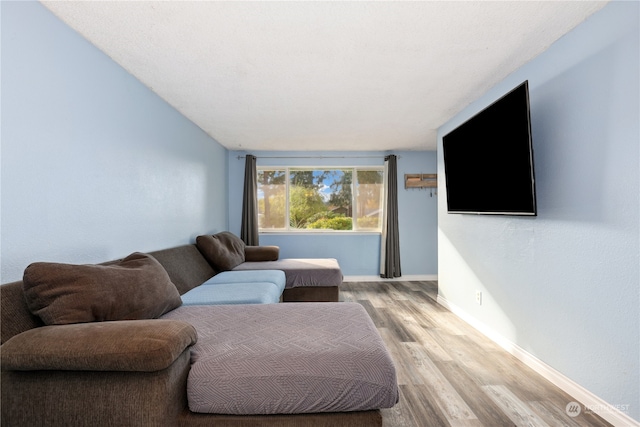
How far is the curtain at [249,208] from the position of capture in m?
5.25

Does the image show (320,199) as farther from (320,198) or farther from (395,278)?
(395,278)

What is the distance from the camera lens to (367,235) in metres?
5.49

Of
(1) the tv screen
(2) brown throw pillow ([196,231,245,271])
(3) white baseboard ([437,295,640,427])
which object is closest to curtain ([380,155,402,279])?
(1) the tv screen

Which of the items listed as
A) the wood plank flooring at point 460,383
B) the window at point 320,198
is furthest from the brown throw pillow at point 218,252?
the wood plank flooring at point 460,383

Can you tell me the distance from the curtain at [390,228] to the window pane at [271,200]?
5.81 feet

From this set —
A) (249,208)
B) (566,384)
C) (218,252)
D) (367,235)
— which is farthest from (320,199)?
(566,384)

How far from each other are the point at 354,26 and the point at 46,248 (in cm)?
213

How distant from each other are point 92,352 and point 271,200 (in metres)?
4.53

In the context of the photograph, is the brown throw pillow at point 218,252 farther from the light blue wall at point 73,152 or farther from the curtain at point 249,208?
the curtain at point 249,208

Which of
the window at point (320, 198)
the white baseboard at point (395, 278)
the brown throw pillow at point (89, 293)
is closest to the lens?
the brown throw pillow at point (89, 293)

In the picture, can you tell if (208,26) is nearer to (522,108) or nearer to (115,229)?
(115,229)

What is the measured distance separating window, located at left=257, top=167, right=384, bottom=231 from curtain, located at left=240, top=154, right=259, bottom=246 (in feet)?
0.92

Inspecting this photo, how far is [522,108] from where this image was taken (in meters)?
2.11

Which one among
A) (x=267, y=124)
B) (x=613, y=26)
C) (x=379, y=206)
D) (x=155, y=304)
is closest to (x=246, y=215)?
(x=267, y=124)
